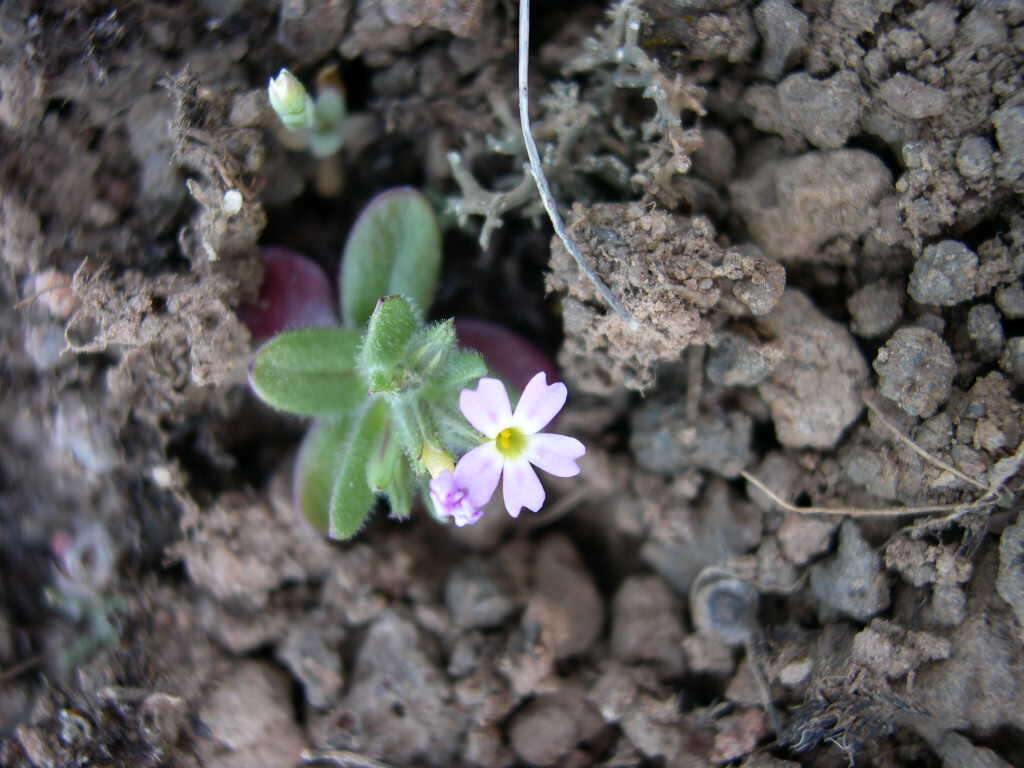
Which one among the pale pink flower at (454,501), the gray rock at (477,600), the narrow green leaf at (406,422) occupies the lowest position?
the gray rock at (477,600)

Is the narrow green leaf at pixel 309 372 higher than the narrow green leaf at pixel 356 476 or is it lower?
higher

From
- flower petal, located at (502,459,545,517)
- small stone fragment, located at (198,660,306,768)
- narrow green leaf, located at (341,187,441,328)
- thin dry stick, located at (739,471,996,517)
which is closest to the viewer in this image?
thin dry stick, located at (739,471,996,517)

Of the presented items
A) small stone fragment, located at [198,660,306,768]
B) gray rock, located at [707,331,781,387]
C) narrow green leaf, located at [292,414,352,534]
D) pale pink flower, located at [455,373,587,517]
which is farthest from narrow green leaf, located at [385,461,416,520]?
gray rock, located at [707,331,781,387]

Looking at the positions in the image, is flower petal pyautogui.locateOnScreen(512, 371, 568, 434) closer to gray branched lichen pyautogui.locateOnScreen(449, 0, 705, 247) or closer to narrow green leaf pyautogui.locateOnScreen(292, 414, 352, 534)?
gray branched lichen pyautogui.locateOnScreen(449, 0, 705, 247)

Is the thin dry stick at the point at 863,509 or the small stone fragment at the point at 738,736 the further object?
the small stone fragment at the point at 738,736

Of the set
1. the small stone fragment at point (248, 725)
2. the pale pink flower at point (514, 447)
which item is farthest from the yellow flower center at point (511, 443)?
the small stone fragment at point (248, 725)

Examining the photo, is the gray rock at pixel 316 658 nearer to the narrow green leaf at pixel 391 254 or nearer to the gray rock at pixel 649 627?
the gray rock at pixel 649 627

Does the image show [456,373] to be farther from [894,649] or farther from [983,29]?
[983,29]
